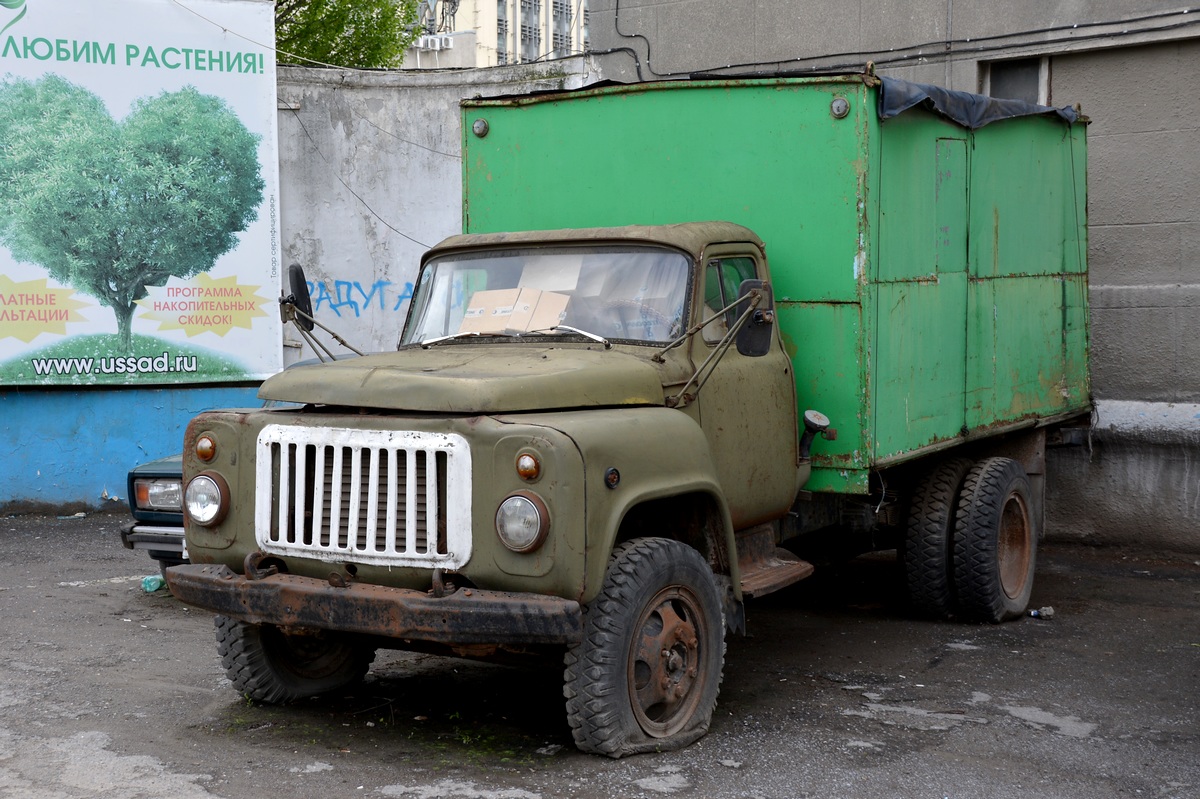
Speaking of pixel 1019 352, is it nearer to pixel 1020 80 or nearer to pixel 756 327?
pixel 756 327

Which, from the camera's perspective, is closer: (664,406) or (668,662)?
(668,662)

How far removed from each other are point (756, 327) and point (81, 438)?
7.85 metres

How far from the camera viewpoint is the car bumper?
7.92 meters

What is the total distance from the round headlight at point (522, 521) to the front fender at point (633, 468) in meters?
0.17

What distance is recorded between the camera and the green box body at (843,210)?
6.53 metres

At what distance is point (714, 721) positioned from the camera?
583 centimetres

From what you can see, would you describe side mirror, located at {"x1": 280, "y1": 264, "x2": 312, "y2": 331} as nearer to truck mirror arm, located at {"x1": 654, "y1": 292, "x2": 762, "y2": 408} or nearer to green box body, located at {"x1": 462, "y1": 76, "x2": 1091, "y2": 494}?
green box body, located at {"x1": 462, "y1": 76, "x2": 1091, "y2": 494}

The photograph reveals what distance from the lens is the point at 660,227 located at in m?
6.23

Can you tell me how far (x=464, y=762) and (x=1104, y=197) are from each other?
288 inches

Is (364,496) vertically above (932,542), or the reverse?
(364,496)

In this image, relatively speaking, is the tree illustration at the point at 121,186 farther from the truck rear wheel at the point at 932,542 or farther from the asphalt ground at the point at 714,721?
the truck rear wheel at the point at 932,542

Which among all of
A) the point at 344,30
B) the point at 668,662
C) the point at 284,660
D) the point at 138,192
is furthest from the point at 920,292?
the point at 344,30

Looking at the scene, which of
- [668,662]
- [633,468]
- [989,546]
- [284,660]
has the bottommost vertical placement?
[284,660]

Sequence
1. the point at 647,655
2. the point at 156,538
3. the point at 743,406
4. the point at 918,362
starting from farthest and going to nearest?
the point at 156,538 < the point at 918,362 < the point at 743,406 < the point at 647,655
